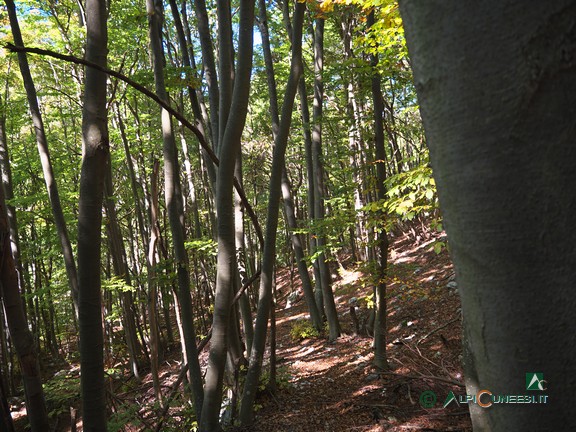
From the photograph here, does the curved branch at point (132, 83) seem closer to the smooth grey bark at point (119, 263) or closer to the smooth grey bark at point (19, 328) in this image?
the smooth grey bark at point (19, 328)

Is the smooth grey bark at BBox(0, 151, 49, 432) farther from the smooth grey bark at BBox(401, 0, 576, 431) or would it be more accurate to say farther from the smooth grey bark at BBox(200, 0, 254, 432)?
the smooth grey bark at BBox(401, 0, 576, 431)

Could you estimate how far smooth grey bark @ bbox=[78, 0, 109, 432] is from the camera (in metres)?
2.04

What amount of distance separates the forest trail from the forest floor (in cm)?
1

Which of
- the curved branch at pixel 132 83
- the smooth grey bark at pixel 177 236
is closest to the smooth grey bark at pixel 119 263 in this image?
the smooth grey bark at pixel 177 236

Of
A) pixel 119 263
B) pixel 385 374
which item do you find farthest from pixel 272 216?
pixel 119 263

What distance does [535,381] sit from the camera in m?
0.52

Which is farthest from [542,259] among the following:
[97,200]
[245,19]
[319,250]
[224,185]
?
[319,250]

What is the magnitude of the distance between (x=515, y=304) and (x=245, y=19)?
3305 mm

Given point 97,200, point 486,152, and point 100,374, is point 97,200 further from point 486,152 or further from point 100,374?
point 486,152

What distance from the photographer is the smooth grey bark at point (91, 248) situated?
2041 mm

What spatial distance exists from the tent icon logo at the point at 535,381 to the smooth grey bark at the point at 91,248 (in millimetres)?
1984

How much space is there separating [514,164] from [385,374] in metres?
5.97

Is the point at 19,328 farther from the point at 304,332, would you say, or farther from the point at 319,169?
the point at 304,332

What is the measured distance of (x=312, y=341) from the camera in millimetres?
10953
